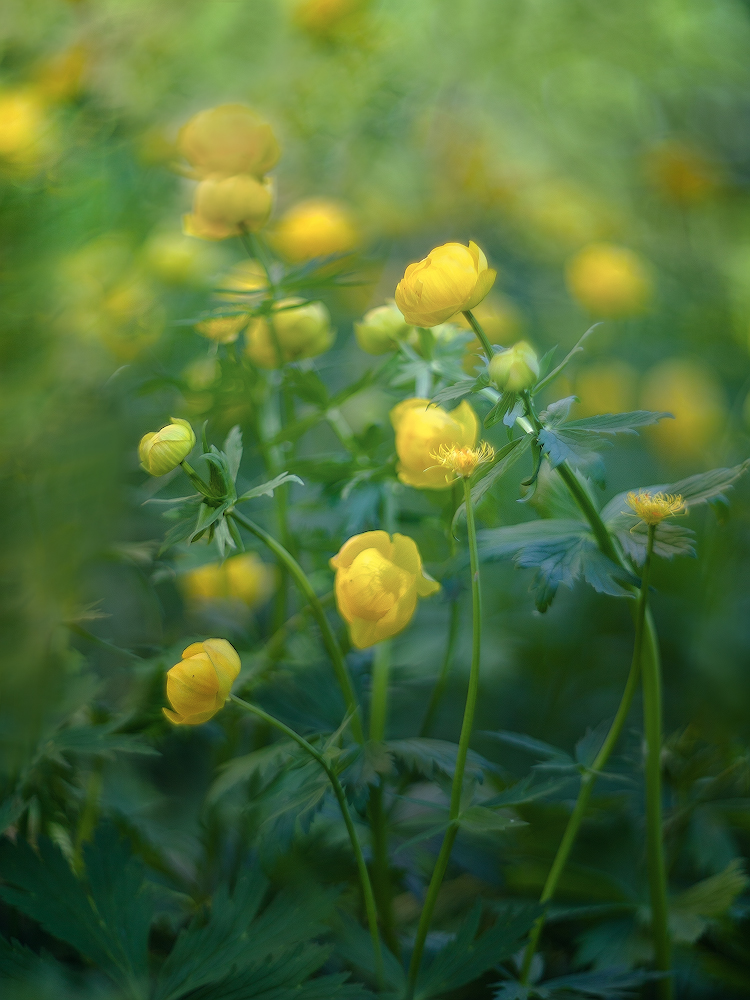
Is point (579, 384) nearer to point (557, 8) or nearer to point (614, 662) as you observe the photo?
point (614, 662)

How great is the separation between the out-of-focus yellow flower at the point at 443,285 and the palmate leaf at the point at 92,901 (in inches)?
16.1

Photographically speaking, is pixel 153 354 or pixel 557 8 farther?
pixel 557 8

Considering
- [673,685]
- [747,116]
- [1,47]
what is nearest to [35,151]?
[1,47]

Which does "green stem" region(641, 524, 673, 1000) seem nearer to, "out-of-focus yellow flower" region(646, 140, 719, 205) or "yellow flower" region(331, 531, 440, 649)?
"yellow flower" region(331, 531, 440, 649)

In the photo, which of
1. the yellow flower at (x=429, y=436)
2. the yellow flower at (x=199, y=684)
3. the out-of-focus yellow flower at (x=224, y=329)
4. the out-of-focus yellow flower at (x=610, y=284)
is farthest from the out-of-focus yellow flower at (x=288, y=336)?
the out-of-focus yellow flower at (x=610, y=284)

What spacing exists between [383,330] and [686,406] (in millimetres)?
730

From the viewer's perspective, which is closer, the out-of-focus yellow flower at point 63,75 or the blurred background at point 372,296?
the blurred background at point 372,296

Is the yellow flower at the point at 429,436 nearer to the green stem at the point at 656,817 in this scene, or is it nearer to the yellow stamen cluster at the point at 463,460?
the yellow stamen cluster at the point at 463,460

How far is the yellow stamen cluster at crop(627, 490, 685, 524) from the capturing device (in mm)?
364

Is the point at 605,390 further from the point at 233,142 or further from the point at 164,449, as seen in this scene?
the point at 164,449

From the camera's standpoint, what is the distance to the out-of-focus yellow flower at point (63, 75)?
2.97 ft

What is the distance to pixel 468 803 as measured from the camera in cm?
40

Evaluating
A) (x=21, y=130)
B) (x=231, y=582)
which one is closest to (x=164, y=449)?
(x=231, y=582)

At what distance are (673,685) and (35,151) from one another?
997mm
